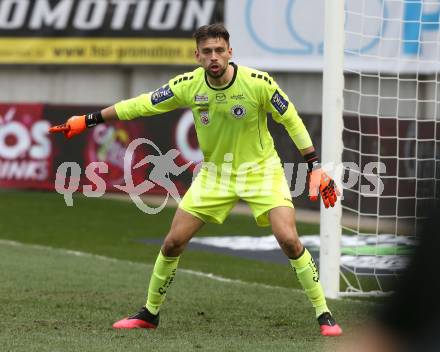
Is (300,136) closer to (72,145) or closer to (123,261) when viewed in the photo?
(123,261)

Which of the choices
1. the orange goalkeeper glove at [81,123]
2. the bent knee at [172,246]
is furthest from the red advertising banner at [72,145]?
the bent knee at [172,246]

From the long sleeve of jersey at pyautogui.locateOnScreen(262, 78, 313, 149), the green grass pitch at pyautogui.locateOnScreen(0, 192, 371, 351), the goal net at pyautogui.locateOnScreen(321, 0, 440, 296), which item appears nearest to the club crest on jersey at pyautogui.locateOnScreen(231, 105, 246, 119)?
the long sleeve of jersey at pyautogui.locateOnScreen(262, 78, 313, 149)

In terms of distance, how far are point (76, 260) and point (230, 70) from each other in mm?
4790

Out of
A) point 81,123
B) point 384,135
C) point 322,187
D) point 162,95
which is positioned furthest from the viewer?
point 384,135

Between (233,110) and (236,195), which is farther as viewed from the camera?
(236,195)

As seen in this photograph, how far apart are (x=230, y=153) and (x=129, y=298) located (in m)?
2.07

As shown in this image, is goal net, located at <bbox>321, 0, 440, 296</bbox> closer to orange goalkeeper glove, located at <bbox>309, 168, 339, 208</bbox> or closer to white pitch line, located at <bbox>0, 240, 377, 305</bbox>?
white pitch line, located at <bbox>0, 240, 377, 305</bbox>

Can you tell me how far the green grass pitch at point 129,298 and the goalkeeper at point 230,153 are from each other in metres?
0.41

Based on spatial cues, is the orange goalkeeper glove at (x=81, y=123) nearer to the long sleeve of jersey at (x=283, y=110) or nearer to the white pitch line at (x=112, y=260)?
the long sleeve of jersey at (x=283, y=110)

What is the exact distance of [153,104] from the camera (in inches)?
262

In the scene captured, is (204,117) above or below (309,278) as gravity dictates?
above

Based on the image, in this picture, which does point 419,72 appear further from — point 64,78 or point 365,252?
point 64,78

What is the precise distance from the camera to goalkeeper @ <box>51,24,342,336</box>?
6.39 metres

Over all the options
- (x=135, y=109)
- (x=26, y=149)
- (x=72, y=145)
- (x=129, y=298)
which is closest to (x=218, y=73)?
(x=135, y=109)
